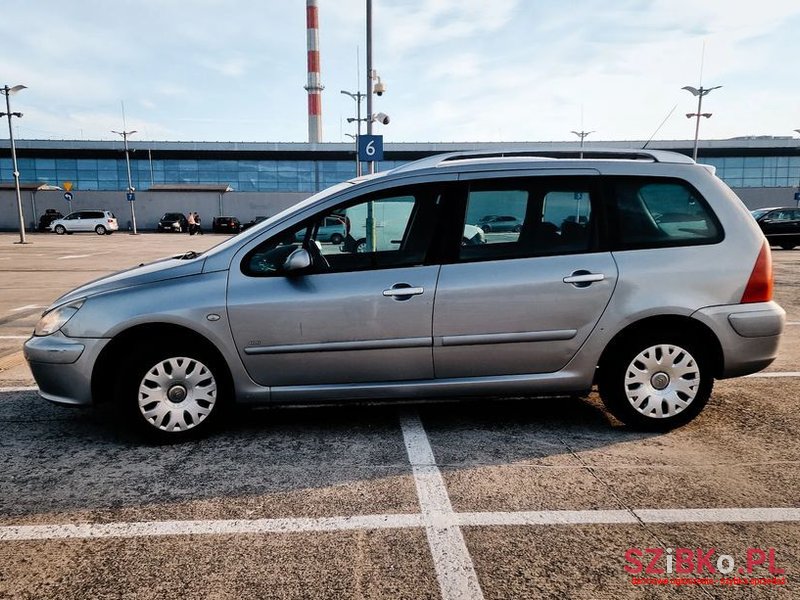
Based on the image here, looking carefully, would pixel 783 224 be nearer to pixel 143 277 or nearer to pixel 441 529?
pixel 441 529

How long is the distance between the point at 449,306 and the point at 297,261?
988mm

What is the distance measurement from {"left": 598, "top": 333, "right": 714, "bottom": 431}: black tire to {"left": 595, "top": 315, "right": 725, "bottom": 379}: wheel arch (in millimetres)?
28

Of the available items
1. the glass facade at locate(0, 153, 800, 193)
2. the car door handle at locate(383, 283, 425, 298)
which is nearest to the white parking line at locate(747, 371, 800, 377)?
the car door handle at locate(383, 283, 425, 298)

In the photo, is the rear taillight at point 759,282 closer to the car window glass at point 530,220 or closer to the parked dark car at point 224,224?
the car window glass at point 530,220

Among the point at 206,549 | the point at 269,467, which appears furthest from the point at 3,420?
the point at 206,549

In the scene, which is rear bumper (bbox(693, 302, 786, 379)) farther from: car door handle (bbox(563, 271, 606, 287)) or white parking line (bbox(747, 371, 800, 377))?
white parking line (bbox(747, 371, 800, 377))

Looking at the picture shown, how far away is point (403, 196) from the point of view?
3.92 meters

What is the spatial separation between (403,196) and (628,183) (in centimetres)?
152

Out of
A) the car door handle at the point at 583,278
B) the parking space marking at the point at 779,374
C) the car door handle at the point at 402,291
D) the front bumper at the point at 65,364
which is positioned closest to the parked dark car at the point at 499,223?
the car door handle at the point at 583,278

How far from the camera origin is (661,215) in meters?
3.94

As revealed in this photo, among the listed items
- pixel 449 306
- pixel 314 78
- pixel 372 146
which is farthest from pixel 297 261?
pixel 314 78

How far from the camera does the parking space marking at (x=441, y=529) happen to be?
7.65 feet

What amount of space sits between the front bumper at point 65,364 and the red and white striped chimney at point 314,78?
64116mm

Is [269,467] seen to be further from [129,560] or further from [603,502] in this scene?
[603,502]
